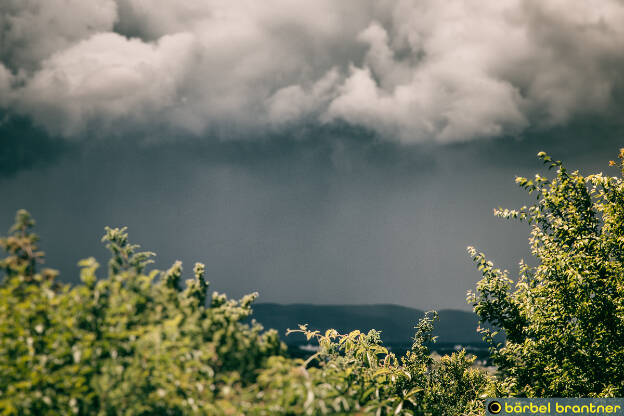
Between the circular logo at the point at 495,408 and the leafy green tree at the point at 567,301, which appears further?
the leafy green tree at the point at 567,301

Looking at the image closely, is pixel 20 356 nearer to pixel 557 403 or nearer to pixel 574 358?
pixel 557 403

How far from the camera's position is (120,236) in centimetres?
630

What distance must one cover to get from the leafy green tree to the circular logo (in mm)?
3576

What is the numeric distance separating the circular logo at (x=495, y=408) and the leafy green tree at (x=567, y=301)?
11.7 ft

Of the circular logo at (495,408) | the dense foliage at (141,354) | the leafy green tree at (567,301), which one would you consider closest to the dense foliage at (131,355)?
the dense foliage at (141,354)

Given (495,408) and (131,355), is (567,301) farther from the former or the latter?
(131,355)

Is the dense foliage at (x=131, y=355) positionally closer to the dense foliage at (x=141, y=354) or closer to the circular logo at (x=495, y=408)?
the dense foliage at (x=141, y=354)

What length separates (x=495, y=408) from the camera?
27.0 ft

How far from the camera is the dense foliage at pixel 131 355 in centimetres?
453

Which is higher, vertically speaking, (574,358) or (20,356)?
(20,356)

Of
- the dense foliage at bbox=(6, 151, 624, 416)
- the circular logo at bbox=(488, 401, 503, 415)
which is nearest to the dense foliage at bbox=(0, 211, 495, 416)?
the dense foliage at bbox=(6, 151, 624, 416)

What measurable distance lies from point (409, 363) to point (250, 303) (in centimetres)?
1389

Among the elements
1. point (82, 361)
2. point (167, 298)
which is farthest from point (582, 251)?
point (82, 361)

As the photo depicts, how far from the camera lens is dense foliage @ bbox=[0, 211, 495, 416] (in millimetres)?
4531
